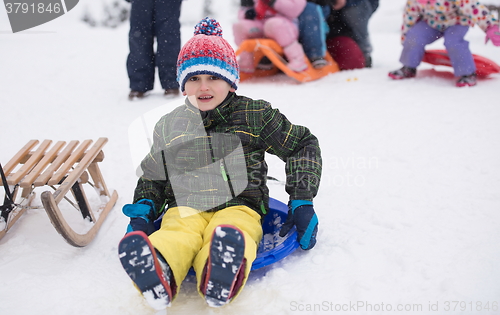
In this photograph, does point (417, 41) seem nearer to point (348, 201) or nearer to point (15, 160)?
point (348, 201)

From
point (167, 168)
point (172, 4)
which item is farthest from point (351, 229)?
point (172, 4)

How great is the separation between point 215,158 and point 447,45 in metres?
2.97

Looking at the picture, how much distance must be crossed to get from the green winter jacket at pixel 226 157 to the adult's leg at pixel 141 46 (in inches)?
89.6

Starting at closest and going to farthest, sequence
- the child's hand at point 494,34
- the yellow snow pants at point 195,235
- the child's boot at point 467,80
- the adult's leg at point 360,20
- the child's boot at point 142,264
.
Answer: the child's boot at point 142,264 → the yellow snow pants at point 195,235 → the child's hand at point 494,34 → the child's boot at point 467,80 → the adult's leg at point 360,20

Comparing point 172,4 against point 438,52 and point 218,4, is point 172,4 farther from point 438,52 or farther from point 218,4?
point 218,4

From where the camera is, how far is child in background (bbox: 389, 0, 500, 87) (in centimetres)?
340

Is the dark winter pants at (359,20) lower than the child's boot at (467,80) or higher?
higher

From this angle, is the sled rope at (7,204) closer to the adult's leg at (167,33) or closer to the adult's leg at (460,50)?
the adult's leg at (167,33)

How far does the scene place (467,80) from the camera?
11.5ft

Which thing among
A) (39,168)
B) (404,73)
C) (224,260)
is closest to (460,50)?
(404,73)

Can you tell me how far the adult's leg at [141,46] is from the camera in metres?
3.48

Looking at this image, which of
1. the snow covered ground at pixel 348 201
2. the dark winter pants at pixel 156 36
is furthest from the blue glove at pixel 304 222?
the dark winter pants at pixel 156 36

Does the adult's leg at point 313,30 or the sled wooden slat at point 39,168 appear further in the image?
the adult's leg at point 313,30

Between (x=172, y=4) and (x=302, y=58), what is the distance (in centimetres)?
142
